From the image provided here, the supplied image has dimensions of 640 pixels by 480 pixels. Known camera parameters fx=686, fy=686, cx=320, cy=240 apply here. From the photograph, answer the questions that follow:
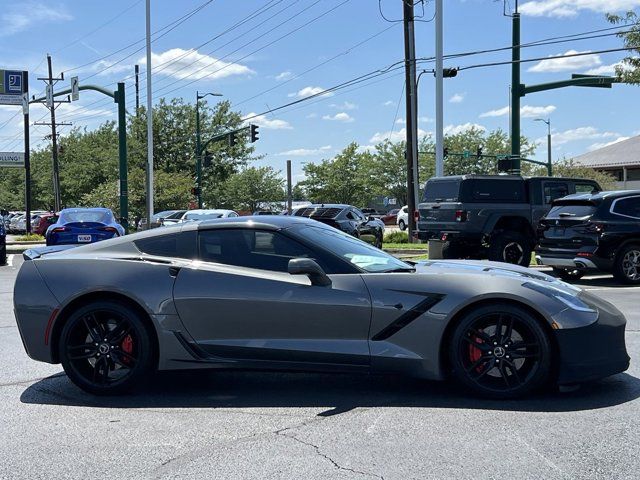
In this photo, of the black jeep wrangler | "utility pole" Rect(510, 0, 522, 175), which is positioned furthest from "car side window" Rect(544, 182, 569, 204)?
"utility pole" Rect(510, 0, 522, 175)

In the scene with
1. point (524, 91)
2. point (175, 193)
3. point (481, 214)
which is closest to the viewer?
point (481, 214)

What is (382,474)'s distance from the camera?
367cm

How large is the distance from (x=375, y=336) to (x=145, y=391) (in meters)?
1.96

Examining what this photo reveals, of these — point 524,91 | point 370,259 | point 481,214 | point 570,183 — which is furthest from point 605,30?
point 370,259

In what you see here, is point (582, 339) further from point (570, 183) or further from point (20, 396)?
point (570, 183)

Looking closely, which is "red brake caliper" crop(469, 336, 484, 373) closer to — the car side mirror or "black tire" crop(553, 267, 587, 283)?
the car side mirror

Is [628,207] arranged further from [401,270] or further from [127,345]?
[127,345]

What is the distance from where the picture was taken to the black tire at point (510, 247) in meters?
15.0

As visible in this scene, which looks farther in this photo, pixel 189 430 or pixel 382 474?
pixel 189 430

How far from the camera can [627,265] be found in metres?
12.3

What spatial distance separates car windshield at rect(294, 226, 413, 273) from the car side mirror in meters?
0.31

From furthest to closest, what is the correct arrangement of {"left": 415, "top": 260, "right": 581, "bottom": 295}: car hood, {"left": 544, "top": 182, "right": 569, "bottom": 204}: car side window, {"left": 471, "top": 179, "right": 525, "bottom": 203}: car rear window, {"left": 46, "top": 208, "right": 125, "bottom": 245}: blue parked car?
{"left": 46, "top": 208, "right": 125, "bottom": 245}: blue parked car → {"left": 544, "top": 182, "right": 569, "bottom": 204}: car side window → {"left": 471, "top": 179, "right": 525, "bottom": 203}: car rear window → {"left": 415, "top": 260, "right": 581, "bottom": 295}: car hood

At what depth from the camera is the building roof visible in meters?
63.5

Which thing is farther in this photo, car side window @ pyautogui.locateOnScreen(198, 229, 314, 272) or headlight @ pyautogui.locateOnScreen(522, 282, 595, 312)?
car side window @ pyautogui.locateOnScreen(198, 229, 314, 272)
